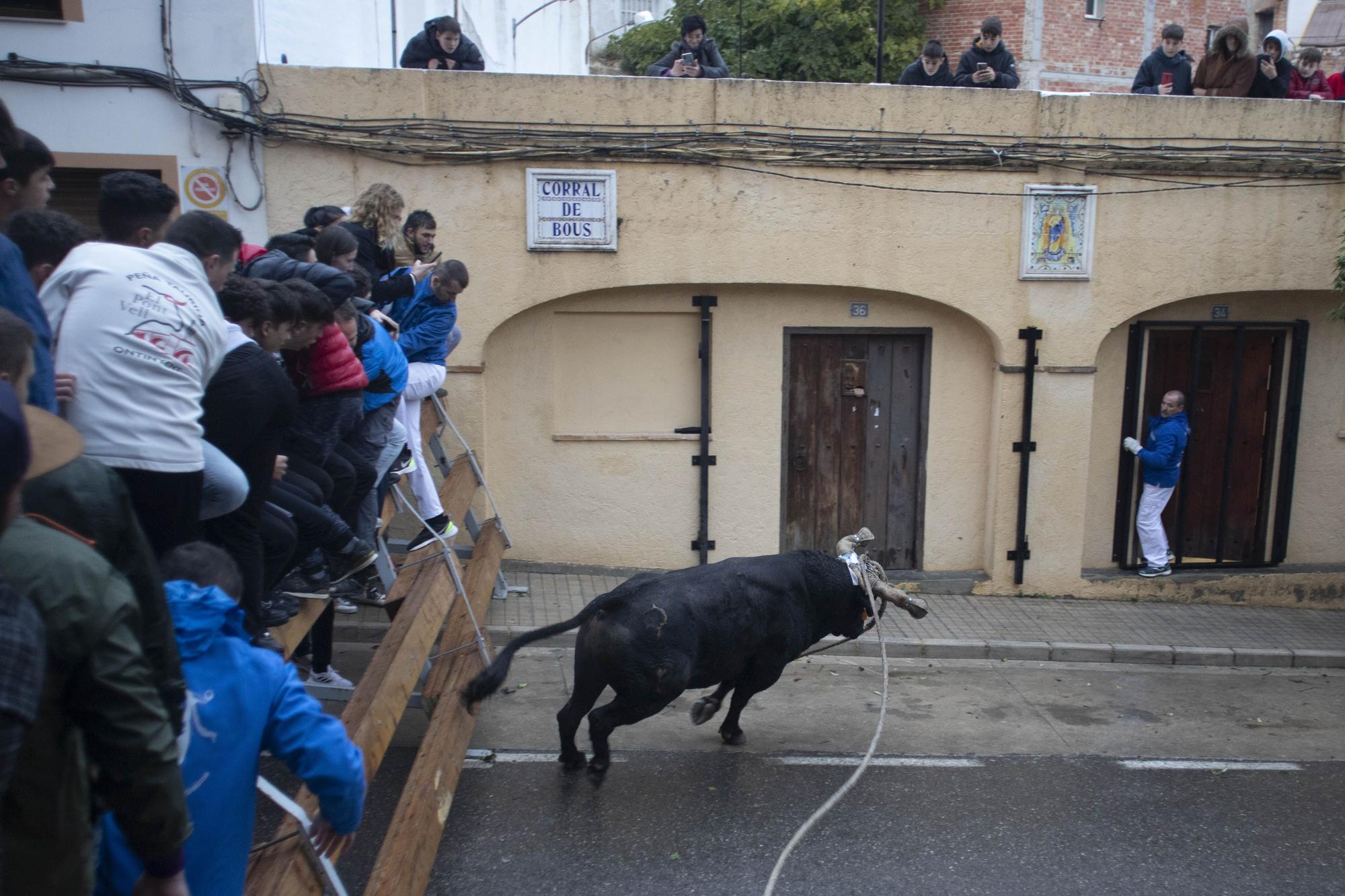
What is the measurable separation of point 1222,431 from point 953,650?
155 inches

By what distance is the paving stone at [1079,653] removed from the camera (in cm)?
816

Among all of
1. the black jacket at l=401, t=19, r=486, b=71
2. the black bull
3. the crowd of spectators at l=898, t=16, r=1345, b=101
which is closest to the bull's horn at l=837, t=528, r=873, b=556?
the black bull

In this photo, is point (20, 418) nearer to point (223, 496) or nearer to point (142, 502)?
point (142, 502)

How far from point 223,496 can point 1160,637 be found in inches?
298

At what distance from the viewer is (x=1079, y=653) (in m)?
8.17

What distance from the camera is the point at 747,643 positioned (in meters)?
5.46

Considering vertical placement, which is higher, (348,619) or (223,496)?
(223,496)

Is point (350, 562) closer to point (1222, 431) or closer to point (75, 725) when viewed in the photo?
point (75, 725)

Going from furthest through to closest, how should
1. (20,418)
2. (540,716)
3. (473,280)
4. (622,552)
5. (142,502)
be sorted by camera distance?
1. (622,552)
2. (473,280)
3. (540,716)
4. (142,502)
5. (20,418)

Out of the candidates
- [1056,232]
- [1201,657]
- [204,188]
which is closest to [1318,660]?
[1201,657]

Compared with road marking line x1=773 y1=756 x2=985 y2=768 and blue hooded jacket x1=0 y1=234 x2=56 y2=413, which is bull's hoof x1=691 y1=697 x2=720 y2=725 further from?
blue hooded jacket x1=0 y1=234 x2=56 y2=413

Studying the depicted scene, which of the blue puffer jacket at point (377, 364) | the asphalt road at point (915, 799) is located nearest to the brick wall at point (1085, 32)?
the asphalt road at point (915, 799)

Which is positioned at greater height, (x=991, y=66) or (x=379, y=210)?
(x=991, y=66)

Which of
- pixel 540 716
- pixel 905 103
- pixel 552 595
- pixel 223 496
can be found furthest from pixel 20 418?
pixel 905 103
